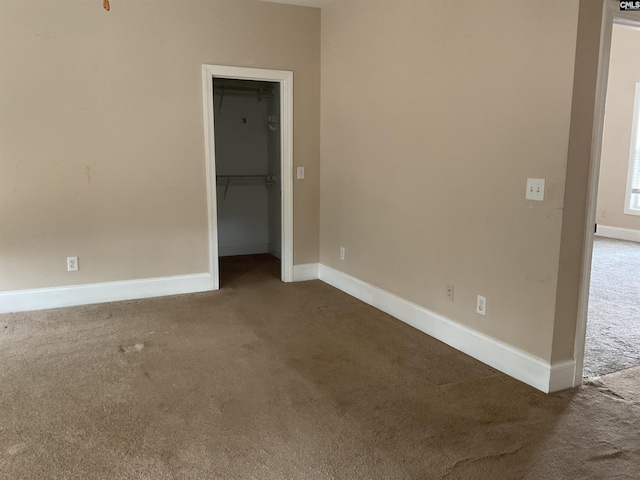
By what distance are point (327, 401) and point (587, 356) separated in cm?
182

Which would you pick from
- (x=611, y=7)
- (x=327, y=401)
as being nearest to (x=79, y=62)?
(x=327, y=401)

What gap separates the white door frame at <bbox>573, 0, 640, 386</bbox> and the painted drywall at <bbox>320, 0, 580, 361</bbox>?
7.8 inches

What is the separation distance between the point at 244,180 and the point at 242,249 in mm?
893

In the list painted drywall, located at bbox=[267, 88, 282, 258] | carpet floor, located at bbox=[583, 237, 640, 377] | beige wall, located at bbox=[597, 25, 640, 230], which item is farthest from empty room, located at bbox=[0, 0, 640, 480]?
beige wall, located at bbox=[597, 25, 640, 230]

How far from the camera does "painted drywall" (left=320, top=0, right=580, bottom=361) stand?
2.70m

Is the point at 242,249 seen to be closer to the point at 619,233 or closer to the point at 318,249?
the point at 318,249

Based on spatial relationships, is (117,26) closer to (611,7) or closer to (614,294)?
(611,7)

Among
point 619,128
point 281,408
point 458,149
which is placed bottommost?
point 281,408

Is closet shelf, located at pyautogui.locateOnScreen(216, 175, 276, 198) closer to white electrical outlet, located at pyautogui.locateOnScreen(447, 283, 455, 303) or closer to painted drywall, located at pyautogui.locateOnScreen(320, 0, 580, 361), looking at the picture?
painted drywall, located at pyautogui.locateOnScreen(320, 0, 580, 361)

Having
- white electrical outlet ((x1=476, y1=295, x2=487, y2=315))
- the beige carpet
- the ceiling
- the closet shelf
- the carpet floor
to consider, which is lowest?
the beige carpet

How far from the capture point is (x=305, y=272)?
5.25 meters

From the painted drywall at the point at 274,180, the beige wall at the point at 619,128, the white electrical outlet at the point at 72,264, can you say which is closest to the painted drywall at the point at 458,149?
the painted drywall at the point at 274,180

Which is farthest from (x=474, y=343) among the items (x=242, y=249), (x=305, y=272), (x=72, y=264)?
(x=242, y=249)

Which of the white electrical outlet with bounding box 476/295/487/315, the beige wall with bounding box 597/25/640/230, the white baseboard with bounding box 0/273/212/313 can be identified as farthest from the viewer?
the beige wall with bounding box 597/25/640/230
